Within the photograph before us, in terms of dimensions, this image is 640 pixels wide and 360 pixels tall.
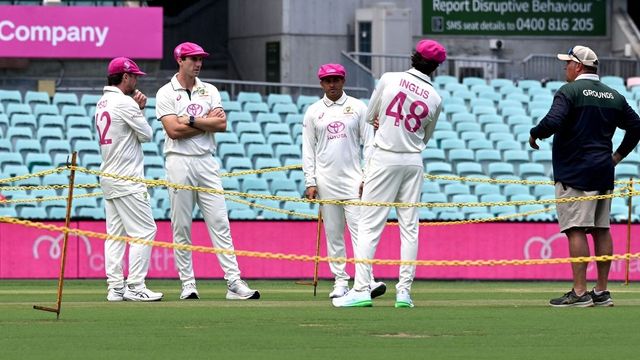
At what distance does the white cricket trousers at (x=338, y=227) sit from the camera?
47.8 feet

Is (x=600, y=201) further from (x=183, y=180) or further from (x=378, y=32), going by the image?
(x=378, y=32)

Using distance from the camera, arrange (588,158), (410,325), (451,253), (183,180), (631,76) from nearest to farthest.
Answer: (410,325)
(588,158)
(183,180)
(451,253)
(631,76)

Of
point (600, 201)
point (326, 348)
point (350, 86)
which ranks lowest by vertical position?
point (326, 348)

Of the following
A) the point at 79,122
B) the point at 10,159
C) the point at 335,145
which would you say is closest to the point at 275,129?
the point at 79,122

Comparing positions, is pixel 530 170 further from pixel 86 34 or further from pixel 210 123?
pixel 210 123

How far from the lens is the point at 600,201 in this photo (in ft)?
42.8

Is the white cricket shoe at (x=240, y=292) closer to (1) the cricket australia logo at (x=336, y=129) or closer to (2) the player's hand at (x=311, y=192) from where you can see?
(2) the player's hand at (x=311, y=192)

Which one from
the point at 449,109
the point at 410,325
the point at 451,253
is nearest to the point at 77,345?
the point at 410,325

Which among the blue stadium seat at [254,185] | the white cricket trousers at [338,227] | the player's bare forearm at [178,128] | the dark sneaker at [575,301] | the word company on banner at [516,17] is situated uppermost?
the word company on banner at [516,17]

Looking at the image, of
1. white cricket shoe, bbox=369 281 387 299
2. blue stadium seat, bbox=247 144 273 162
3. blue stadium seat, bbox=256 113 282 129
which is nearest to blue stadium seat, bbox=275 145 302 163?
blue stadium seat, bbox=247 144 273 162

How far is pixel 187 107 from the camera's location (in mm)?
13961

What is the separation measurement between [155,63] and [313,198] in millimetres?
14182

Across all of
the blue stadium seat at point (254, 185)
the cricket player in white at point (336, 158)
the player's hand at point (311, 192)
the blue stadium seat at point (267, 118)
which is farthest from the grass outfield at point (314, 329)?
the blue stadium seat at point (267, 118)

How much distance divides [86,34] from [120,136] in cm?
1472
